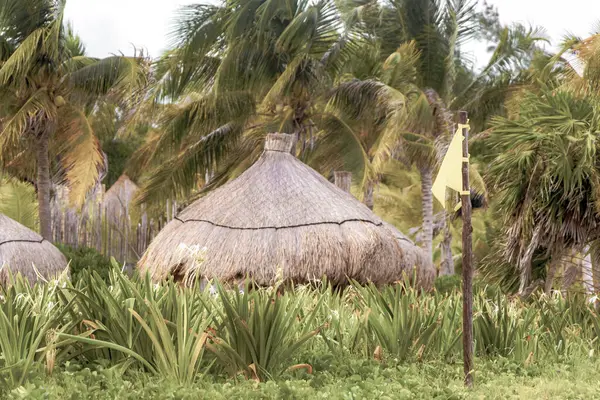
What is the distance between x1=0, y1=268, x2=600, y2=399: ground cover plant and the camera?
4.89 m

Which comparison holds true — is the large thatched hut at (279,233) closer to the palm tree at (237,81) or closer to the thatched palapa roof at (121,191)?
the palm tree at (237,81)

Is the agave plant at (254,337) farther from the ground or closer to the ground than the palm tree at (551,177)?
closer to the ground

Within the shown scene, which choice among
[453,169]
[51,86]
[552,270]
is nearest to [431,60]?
[51,86]

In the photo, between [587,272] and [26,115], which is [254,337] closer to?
[587,272]

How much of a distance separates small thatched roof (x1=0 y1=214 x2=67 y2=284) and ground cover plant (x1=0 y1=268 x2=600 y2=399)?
721 cm

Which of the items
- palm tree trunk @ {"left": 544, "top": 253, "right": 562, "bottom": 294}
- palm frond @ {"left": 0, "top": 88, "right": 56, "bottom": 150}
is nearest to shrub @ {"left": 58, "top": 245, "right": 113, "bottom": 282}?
palm frond @ {"left": 0, "top": 88, "right": 56, "bottom": 150}

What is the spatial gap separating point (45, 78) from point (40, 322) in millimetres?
11747

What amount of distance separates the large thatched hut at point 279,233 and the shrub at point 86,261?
11.9 ft

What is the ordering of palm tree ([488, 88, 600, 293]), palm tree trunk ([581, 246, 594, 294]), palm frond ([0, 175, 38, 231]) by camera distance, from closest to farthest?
1. palm tree ([488, 88, 600, 293])
2. palm tree trunk ([581, 246, 594, 294])
3. palm frond ([0, 175, 38, 231])

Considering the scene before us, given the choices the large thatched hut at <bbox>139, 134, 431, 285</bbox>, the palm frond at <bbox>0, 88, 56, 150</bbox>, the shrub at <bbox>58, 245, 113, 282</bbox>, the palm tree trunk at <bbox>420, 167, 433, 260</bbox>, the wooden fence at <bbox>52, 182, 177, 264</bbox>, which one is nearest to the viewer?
the large thatched hut at <bbox>139, 134, 431, 285</bbox>

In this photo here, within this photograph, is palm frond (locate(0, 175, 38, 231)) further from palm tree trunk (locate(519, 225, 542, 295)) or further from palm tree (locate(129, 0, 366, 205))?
palm tree trunk (locate(519, 225, 542, 295))

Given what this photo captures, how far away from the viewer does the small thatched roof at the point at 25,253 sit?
12930mm

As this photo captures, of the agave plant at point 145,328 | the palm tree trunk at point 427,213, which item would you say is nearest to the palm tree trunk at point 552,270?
the agave plant at point 145,328

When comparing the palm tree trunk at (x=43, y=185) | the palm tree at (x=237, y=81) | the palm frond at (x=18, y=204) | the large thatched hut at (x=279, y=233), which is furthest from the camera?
the palm frond at (x=18, y=204)
